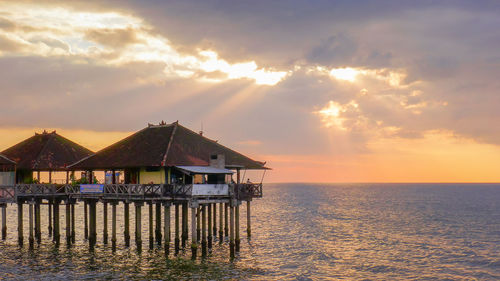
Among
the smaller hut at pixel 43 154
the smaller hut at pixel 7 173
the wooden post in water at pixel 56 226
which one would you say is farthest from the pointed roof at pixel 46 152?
the wooden post in water at pixel 56 226

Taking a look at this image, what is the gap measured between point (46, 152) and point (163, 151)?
1570cm

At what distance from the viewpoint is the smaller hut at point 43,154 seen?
162 feet

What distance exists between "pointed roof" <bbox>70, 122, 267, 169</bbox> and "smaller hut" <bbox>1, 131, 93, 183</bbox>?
208 inches

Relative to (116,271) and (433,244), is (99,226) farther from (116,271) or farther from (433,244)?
(433,244)

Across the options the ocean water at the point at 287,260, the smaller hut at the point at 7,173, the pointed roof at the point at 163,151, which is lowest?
the ocean water at the point at 287,260

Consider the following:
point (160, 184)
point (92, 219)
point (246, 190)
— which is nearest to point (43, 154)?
point (92, 219)

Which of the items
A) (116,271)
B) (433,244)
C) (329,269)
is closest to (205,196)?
(116,271)

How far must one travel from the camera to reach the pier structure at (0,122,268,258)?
39.0 metres

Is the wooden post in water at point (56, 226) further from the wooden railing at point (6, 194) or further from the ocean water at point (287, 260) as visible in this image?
the wooden railing at point (6, 194)

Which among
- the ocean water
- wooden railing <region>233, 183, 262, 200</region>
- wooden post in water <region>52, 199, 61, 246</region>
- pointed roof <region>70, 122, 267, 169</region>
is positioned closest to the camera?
the ocean water

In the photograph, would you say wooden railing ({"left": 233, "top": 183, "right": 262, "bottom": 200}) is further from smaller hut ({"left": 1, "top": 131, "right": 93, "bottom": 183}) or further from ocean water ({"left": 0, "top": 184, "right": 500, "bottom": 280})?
smaller hut ({"left": 1, "top": 131, "right": 93, "bottom": 183})

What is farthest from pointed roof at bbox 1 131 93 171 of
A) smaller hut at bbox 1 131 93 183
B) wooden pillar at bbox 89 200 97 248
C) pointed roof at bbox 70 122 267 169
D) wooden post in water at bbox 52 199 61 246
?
wooden pillar at bbox 89 200 97 248

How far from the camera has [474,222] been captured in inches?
3324

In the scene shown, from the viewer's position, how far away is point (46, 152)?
168ft
